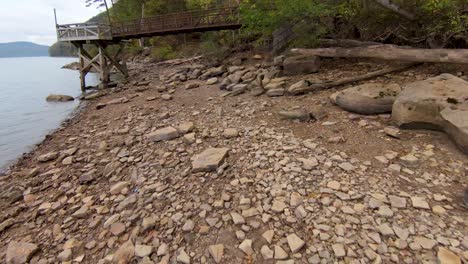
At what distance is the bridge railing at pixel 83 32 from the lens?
645 inches

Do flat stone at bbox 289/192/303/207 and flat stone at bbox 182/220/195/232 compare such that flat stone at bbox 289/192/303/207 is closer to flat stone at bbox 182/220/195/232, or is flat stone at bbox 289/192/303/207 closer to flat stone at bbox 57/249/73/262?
flat stone at bbox 182/220/195/232

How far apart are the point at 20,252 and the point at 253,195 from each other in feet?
11.3

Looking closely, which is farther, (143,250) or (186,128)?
(186,128)

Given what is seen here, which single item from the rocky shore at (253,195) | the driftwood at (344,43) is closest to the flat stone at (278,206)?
the rocky shore at (253,195)

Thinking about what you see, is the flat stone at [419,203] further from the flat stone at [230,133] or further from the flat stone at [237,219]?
the flat stone at [230,133]

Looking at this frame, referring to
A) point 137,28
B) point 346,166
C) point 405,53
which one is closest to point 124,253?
point 346,166

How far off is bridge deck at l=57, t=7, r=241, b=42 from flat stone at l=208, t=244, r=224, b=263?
47.4 feet

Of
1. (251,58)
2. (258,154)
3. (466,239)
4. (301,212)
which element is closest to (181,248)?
(301,212)

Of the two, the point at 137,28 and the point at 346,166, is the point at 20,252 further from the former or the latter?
the point at 137,28

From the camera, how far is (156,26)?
1734 centimetres

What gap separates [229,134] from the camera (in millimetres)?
5684

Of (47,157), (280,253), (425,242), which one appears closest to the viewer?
(425,242)

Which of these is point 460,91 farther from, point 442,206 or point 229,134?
point 229,134

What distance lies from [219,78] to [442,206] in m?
11.1
